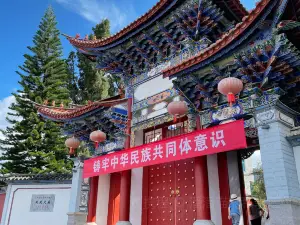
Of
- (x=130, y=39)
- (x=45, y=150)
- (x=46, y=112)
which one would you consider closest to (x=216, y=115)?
(x=130, y=39)

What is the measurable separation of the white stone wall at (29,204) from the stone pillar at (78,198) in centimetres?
76

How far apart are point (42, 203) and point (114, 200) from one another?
2.98 metres

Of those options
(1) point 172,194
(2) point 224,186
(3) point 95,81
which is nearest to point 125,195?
(1) point 172,194

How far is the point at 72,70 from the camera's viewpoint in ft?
67.5

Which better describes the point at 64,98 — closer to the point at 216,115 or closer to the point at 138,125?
the point at 138,125

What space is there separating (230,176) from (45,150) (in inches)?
550

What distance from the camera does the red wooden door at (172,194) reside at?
24.1 feet

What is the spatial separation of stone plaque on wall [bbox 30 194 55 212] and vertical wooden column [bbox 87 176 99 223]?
1.88 meters

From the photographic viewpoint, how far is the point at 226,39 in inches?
224

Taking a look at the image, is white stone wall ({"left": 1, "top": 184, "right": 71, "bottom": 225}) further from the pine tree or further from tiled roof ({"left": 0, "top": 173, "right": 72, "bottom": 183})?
the pine tree

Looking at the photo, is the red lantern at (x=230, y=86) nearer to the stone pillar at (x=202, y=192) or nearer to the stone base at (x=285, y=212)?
the stone pillar at (x=202, y=192)

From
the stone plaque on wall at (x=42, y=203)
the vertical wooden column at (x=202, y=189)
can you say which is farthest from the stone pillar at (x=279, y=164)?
the stone plaque on wall at (x=42, y=203)

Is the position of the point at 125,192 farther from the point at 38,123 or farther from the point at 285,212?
the point at 38,123

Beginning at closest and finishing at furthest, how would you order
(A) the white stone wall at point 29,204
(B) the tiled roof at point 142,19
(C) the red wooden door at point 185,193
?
(C) the red wooden door at point 185,193 → (B) the tiled roof at point 142,19 → (A) the white stone wall at point 29,204
